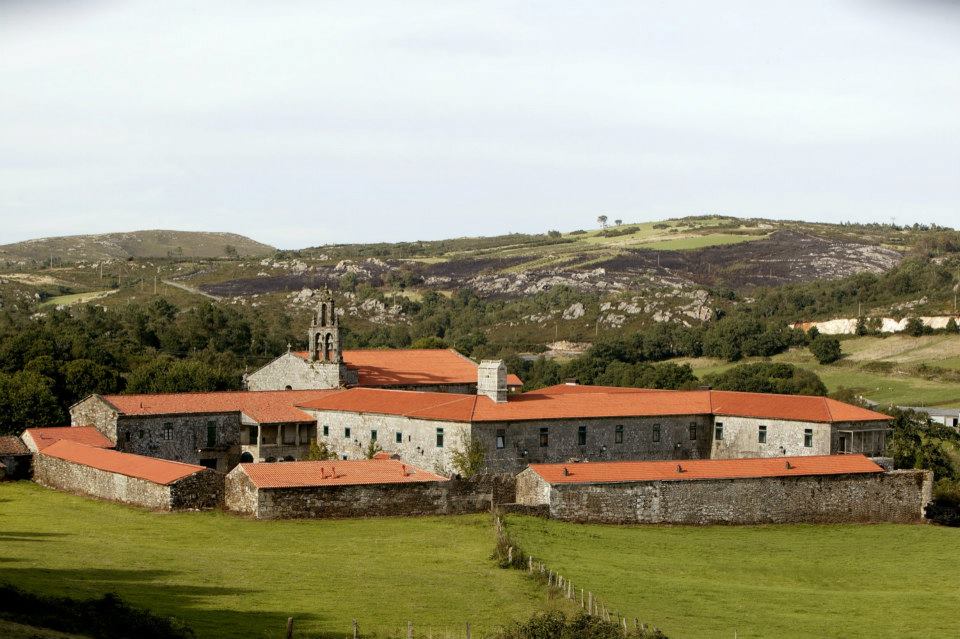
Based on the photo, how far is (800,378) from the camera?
98.1 meters

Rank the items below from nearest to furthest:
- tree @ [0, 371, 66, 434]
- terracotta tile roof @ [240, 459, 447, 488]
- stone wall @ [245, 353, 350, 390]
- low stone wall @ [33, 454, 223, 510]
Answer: terracotta tile roof @ [240, 459, 447, 488], low stone wall @ [33, 454, 223, 510], tree @ [0, 371, 66, 434], stone wall @ [245, 353, 350, 390]

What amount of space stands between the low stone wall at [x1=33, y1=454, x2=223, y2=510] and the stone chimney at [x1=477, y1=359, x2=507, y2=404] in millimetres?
17029

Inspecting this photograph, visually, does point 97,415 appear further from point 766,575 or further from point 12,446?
point 766,575

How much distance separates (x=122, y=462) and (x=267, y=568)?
61.7 ft

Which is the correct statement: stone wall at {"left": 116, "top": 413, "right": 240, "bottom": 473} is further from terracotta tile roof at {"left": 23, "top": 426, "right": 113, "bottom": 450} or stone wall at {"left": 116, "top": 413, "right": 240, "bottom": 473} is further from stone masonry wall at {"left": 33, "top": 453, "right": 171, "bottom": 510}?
stone masonry wall at {"left": 33, "top": 453, "right": 171, "bottom": 510}

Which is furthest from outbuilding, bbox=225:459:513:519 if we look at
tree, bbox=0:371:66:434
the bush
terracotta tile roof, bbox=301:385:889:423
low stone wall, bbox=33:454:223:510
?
tree, bbox=0:371:66:434

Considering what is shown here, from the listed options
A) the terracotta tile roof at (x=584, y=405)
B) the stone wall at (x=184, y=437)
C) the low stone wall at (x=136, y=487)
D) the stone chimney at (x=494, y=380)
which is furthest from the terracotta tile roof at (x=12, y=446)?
the stone chimney at (x=494, y=380)

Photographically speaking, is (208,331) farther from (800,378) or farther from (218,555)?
(218,555)

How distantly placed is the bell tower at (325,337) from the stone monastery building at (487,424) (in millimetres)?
3717

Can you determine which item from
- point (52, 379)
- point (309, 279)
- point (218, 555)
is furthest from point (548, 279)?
point (218, 555)

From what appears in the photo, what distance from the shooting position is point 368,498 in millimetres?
52312

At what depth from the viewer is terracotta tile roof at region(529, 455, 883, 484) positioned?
178 ft

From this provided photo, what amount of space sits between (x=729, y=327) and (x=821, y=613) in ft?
294

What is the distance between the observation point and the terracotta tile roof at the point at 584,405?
209 ft
